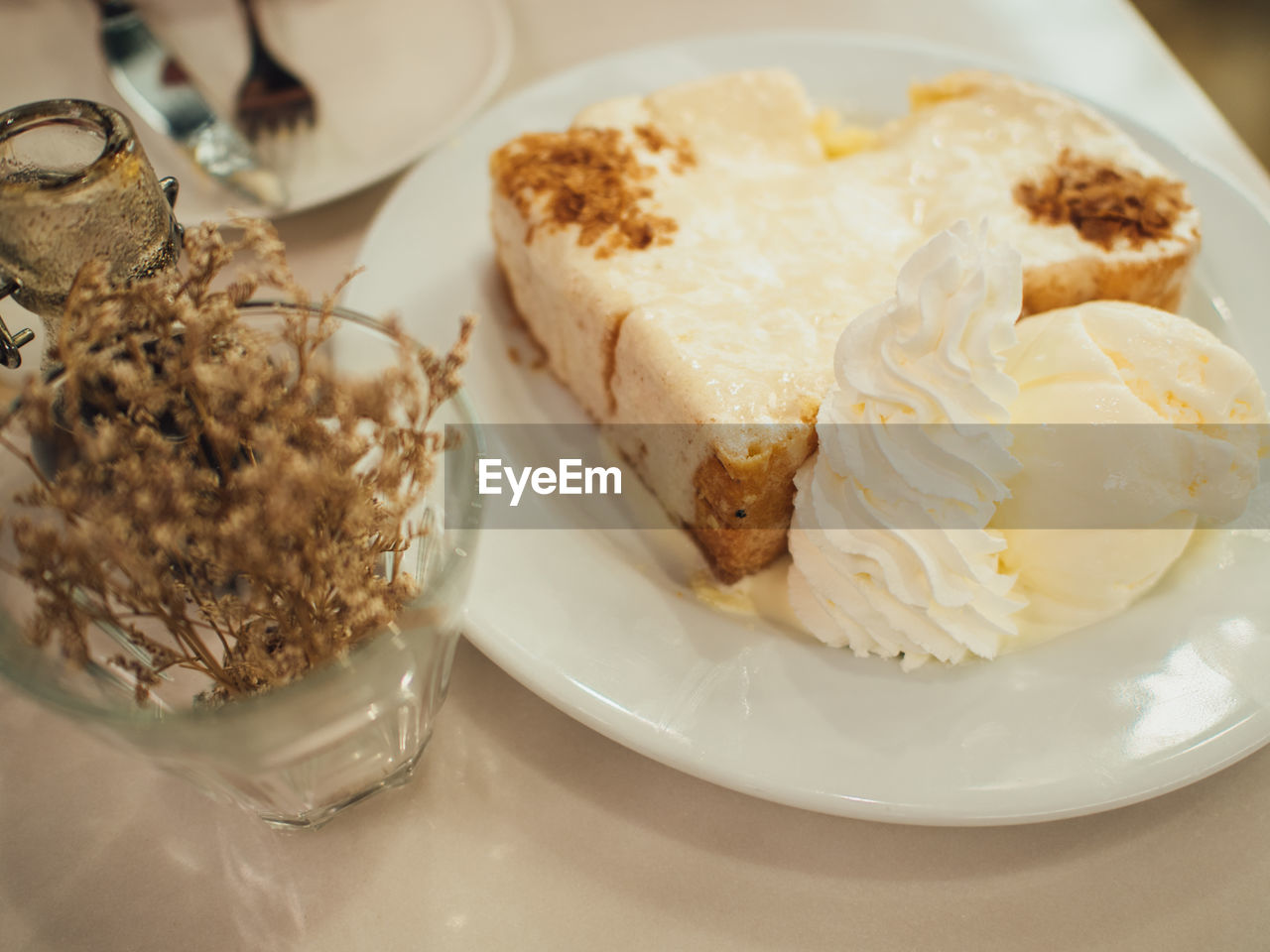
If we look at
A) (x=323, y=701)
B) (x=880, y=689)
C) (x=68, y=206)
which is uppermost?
(x=68, y=206)

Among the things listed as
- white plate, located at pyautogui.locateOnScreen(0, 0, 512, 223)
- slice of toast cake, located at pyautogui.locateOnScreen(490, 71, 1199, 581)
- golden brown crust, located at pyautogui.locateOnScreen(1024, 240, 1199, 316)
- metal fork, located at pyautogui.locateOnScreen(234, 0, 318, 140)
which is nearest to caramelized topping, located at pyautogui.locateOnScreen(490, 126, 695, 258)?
slice of toast cake, located at pyautogui.locateOnScreen(490, 71, 1199, 581)

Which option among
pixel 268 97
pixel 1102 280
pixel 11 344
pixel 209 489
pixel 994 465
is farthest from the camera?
pixel 268 97

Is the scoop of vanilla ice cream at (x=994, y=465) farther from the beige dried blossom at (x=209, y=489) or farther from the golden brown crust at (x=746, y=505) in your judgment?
the beige dried blossom at (x=209, y=489)

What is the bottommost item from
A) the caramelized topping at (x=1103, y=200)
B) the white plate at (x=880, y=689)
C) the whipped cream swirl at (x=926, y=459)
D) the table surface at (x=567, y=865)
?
the table surface at (x=567, y=865)

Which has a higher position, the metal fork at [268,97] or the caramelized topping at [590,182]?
the caramelized topping at [590,182]

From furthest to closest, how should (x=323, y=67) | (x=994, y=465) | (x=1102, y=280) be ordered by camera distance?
1. (x=323, y=67)
2. (x=1102, y=280)
3. (x=994, y=465)

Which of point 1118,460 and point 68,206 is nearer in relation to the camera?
point 68,206

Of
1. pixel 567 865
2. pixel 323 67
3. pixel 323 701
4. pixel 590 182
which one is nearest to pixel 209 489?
pixel 323 701

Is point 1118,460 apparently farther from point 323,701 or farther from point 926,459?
point 323,701

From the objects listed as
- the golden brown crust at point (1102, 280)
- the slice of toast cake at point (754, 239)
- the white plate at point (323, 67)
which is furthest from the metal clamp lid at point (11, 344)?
the golden brown crust at point (1102, 280)
